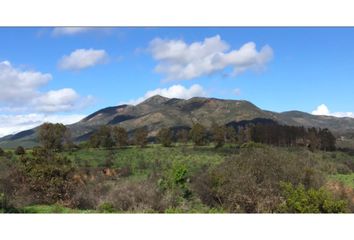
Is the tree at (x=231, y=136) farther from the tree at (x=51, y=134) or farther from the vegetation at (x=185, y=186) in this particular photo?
the tree at (x=51, y=134)

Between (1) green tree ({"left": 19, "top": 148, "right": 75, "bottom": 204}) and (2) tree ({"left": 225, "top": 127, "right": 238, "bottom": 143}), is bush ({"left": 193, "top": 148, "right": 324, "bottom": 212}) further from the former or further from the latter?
(2) tree ({"left": 225, "top": 127, "right": 238, "bottom": 143})

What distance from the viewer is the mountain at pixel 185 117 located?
93.0 feet

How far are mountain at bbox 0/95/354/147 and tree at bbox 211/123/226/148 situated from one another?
2627mm

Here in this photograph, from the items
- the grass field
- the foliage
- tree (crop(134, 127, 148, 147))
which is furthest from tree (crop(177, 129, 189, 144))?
the foliage

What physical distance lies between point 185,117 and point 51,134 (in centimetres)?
1320

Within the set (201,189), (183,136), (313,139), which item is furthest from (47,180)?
(313,139)

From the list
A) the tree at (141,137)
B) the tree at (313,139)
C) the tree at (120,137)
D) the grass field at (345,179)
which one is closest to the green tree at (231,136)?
the tree at (313,139)

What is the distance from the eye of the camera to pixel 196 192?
1459 cm

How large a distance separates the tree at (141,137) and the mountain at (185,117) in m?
0.82

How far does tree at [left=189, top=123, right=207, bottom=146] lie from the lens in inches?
1113

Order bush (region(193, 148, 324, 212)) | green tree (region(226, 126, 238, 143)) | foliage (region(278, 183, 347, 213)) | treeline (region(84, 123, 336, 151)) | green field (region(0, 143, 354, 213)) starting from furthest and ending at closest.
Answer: green tree (region(226, 126, 238, 143)), treeline (region(84, 123, 336, 151)), bush (region(193, 148, 324, 212)), green field (region(0, 143, 354, 213)), foliage (region(278, 183, 347, 213))

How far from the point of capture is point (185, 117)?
33812 millimetres
